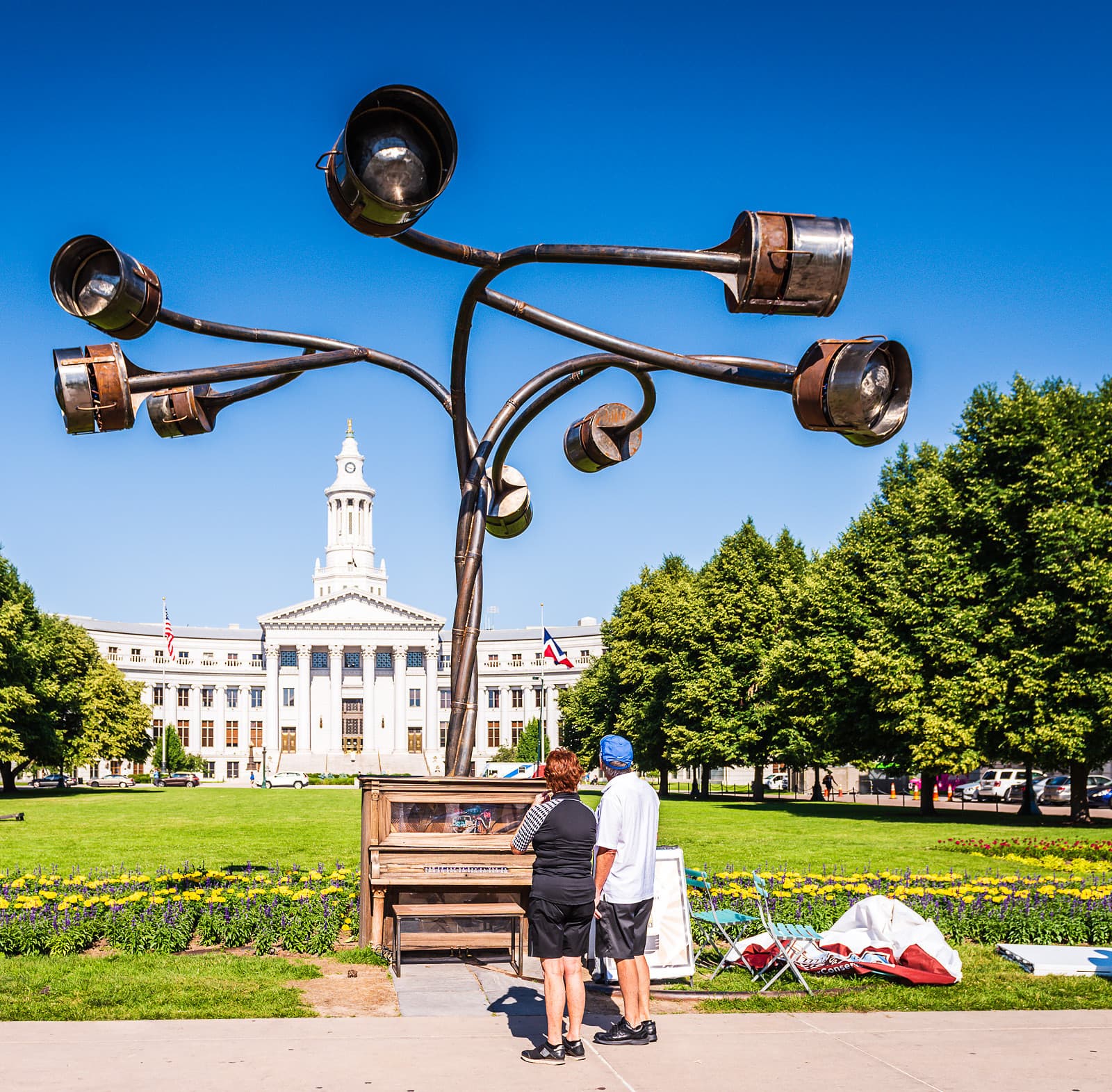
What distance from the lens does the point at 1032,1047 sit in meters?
7.75

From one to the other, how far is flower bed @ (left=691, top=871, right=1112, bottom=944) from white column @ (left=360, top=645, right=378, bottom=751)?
108m

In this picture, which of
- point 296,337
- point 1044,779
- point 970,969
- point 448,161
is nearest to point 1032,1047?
point 970,969

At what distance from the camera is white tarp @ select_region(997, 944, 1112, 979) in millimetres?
10281

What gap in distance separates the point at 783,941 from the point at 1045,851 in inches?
622

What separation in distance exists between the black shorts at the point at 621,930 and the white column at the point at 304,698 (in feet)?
368

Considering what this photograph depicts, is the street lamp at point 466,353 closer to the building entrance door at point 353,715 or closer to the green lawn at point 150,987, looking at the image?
the green lawn at point 150,987

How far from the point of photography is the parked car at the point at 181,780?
297ft

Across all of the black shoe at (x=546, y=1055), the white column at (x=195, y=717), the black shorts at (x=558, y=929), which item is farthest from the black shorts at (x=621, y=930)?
the white column at (x=195, y=717)

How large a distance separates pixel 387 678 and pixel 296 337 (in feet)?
371

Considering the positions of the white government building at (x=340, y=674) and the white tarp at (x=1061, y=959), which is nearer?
the white tarp at (x=1061, y=959)

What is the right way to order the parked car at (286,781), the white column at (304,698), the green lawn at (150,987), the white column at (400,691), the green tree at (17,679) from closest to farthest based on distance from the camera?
the green lawn at (150,987) < the green tree at (17,679) < the parked car at (286,781) < the white column at (304,698) < the white column at (400,691)

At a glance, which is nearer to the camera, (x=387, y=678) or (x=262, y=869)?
(x=262, y=869)

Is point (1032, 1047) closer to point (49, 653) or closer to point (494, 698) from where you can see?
point (49, 653)

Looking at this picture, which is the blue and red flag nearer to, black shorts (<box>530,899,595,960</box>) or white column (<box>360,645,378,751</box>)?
black shorts (<box>530,899,595,960</box>)
